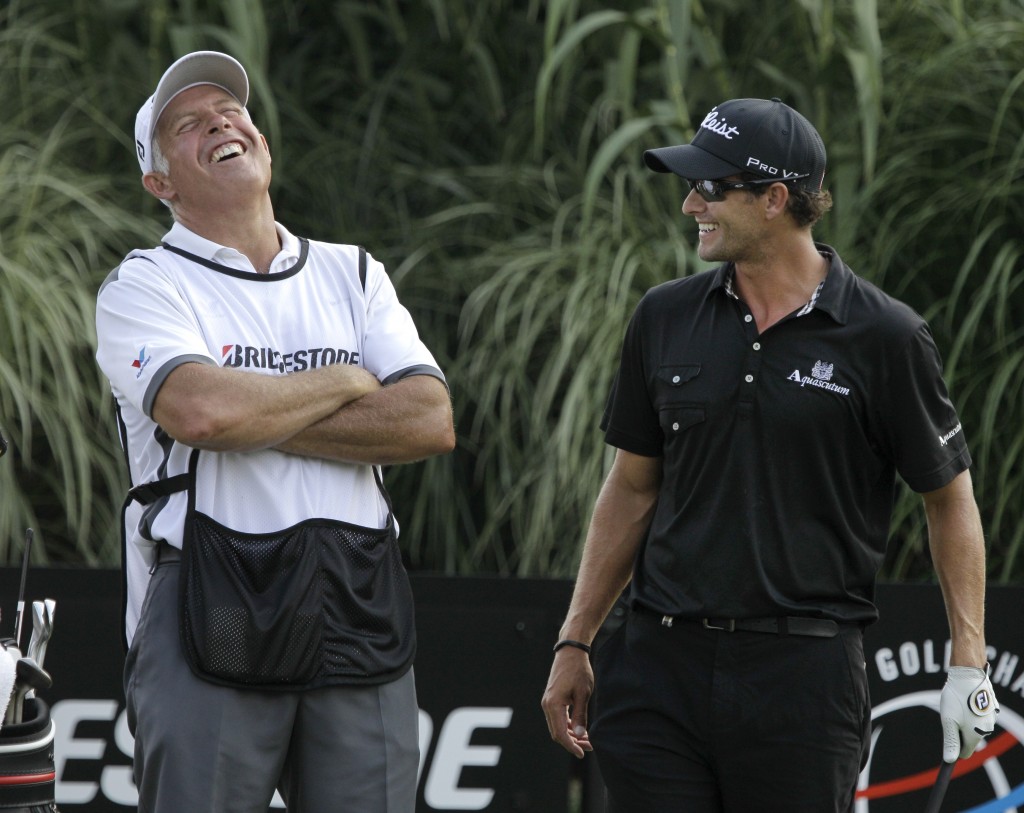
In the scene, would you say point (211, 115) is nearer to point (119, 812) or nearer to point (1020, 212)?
point (119, 812)

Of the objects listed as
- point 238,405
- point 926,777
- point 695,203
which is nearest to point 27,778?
point 238,405

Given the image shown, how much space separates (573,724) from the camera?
3.30m

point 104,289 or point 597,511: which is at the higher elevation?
point 104,289

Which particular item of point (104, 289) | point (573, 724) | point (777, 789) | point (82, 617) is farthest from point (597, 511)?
point (82, 617)

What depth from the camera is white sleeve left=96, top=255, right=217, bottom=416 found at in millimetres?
2881

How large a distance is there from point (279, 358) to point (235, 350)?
9 centimetres

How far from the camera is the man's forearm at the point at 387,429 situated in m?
2.90

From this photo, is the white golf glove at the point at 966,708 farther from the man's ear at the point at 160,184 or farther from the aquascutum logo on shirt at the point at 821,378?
the man's ear at the point at 160,184

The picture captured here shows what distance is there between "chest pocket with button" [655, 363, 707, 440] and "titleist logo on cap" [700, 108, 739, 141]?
50 cm

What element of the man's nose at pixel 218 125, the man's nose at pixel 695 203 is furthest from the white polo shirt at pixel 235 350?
the man's nose at pixel 695 203

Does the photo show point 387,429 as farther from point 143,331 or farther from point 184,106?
point 184,106

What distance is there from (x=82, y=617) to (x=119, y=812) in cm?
57

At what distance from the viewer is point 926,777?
14.0 ft

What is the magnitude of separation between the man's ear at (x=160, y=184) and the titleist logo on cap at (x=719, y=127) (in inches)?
46.3
